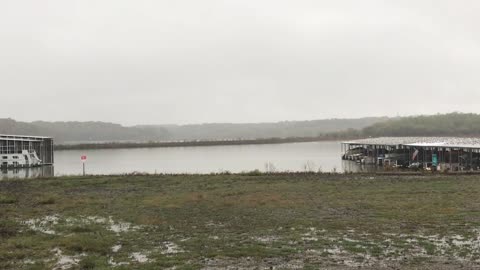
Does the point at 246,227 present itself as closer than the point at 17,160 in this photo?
Yes

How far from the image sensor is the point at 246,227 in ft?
42.6

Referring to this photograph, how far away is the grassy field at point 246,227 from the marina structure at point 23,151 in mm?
50916

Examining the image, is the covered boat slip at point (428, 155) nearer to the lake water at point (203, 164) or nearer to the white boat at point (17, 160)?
the lake water at point (203, 164)

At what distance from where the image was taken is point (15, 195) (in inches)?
827

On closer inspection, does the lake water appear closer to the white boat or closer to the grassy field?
the white boat

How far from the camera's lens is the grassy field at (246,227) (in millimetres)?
9307

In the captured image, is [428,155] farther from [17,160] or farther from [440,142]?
[17,160]

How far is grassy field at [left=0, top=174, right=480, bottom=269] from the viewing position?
9.31 m

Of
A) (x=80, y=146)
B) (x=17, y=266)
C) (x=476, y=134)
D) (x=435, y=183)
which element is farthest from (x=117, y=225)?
(x=476, y=134)

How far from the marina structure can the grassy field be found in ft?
167

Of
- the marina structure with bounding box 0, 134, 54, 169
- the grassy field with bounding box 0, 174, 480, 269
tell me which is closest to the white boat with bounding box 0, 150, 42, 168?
the marina structure with bounding box 0, 134, 54, 169

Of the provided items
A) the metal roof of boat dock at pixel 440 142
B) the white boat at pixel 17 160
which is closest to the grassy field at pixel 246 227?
the metal roof of boat dock at pixel 440 142

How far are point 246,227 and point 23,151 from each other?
67902mm

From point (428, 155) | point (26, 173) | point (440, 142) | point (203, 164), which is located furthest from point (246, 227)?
point (203, 164)
